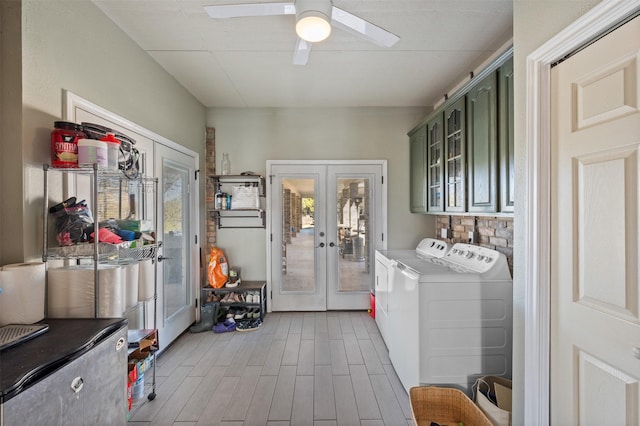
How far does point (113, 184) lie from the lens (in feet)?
6.31

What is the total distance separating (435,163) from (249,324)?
2.72 metres

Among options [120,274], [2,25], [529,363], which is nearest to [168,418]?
[120,274]

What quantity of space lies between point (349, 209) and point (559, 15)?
2.64 m

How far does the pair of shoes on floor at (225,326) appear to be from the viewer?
306 centimetres

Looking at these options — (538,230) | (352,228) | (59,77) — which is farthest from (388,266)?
(59,77)

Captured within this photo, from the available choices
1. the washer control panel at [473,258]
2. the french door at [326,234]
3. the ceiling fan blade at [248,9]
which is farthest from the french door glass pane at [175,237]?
the washer control panel at [473,258]

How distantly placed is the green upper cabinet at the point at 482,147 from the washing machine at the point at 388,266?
0.63 m

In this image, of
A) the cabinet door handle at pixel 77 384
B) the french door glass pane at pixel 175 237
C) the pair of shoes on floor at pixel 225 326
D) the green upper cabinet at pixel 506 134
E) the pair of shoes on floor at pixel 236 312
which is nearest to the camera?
the cabinet door handle at pixel 77 384

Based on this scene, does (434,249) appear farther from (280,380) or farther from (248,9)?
(248,9)

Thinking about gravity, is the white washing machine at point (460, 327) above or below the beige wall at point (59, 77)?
below

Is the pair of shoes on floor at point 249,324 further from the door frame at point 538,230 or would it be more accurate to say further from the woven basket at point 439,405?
the door frame at point 538,230

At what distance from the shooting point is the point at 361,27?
5.54 ft

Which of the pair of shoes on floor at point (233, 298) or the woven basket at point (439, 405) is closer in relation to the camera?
the woven basket at point (439, 405)

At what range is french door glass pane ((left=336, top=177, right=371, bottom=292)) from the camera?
3.58 m
